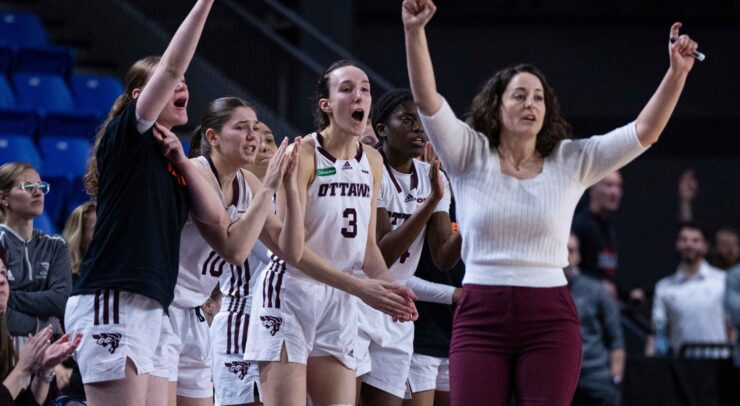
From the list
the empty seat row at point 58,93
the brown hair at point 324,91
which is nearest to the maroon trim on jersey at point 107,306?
the brown hair at point 324,91

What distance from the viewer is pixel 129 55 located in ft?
41.4

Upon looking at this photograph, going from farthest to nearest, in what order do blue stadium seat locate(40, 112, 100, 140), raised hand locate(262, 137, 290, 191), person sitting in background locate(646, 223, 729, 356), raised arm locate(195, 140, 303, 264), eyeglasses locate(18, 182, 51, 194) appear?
1. blue stadium seat locate(40, 112, 100, 140)
2. person sitting in background locate(646, 223, 729, 356)
3. eyeglasses locate(18, 182, 51, 194)
4. raised hand locate(262, 137, 290, 191)
5. raised arm locate(195, 140, 303, 264)

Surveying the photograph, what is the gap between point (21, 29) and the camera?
11.9m

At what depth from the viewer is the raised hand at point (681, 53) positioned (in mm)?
4441

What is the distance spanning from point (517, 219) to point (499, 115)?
50cm

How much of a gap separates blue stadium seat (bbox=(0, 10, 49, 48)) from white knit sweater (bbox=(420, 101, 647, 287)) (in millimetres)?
8257

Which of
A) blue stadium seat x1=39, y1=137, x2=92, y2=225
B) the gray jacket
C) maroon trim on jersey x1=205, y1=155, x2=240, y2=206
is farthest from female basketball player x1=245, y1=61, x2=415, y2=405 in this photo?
blue stadium seat x1=39, y1=137, x2=92, y2=225

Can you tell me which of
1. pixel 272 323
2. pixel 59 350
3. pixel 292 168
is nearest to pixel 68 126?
pixel 272 323

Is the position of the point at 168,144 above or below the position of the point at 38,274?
→ above

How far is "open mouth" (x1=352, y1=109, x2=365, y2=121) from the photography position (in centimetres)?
533

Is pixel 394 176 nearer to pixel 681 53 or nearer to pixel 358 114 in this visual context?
pixel 358 114

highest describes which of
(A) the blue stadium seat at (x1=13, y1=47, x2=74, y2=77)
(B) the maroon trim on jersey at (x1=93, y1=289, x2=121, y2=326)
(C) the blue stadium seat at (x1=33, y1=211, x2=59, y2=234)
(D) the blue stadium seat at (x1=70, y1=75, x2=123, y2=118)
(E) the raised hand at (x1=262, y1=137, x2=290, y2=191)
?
(A) the blue stadium seat at (x1=13, y1=47, x2=74, y2=77)

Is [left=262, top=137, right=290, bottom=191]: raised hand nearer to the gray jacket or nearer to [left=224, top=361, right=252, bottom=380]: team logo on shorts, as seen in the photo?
[left=224, top=361, right=252, bottom=380]: team logo on shorts

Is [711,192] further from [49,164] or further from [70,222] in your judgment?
[70,222]
